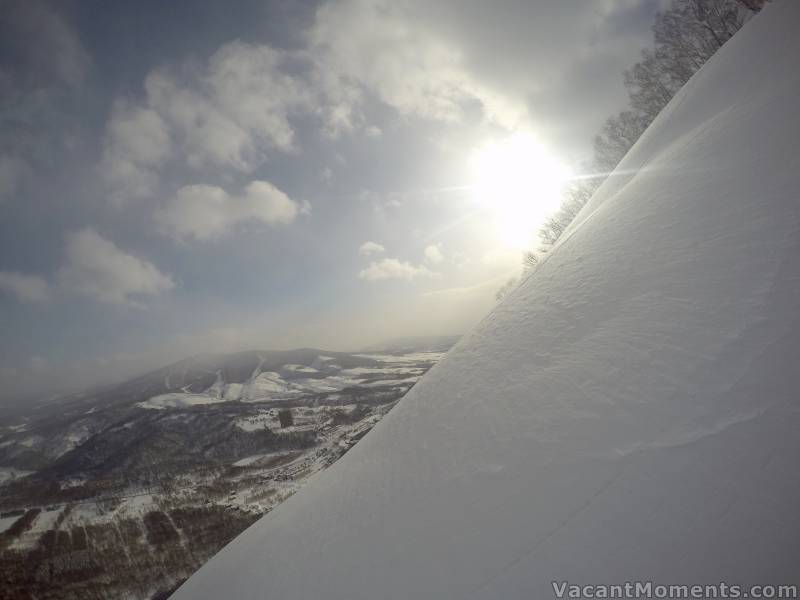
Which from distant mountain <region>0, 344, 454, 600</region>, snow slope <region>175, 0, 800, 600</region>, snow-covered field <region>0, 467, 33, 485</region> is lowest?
snow-covered field <region>0, 467, 33, 485</region>

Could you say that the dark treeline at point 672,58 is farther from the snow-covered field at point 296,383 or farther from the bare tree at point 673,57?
the snow-covered field at point 296,383

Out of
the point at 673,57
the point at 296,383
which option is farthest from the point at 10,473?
the point at 673,57

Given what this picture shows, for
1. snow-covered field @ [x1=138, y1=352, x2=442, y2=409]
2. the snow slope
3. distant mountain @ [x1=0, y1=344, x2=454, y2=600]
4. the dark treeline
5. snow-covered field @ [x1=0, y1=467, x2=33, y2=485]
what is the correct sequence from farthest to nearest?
snow-covered field @ [x1=138, y1=352, x2=442, y2=409] → snow-covered field @ [x1=0, y1=467, x2=33, y2=485] → distant mountain @ [x1=0, y1=344, x2=454, y2=600] → the dark treeline → the snow slope

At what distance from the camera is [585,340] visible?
3652 mm

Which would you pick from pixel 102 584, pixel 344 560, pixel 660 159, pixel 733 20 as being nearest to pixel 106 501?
pixel 102 584

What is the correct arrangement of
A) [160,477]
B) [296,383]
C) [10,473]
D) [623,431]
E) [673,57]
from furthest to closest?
1. [296,383]
2. [10,473]
3. [160,477]
4. [673,57]
5. [623,431]

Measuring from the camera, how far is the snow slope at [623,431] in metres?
1.97

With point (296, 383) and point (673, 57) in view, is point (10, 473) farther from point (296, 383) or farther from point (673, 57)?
point (673, 57)

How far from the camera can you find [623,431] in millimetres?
2535

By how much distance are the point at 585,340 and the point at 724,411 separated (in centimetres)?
149

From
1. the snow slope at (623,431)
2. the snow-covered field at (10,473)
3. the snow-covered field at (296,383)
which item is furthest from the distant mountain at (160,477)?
the snow slope at (623,431)

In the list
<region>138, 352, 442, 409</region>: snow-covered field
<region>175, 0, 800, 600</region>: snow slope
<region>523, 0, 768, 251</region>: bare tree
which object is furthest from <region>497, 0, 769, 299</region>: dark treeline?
<region>138, 352, 442, 409</region>: snow-covered field

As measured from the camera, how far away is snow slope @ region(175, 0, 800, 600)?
197 cm

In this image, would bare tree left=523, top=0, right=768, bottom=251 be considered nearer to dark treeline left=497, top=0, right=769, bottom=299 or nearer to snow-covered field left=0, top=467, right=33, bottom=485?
dark treeline left=497, top=0, right=769, bottom=299
